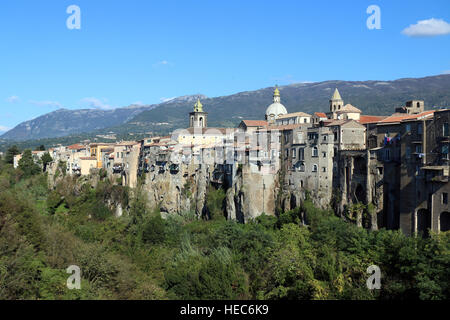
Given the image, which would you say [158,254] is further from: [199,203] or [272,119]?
[272,119]

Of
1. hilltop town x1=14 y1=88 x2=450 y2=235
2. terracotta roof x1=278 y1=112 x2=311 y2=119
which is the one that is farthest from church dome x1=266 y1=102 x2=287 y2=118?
terracotta roof x1=278 y1=112 x2=311 y2=119

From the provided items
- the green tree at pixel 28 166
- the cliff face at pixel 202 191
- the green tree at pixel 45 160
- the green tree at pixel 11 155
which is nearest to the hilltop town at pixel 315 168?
the cliff face at pixel 202 191

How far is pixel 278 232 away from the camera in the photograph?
48.8 metres

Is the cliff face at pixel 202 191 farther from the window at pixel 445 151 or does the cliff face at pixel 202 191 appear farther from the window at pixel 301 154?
the window at pixel 445 151

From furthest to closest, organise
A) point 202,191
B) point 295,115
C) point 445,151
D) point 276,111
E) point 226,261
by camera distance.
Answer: point 276,111, point 295,115, point 202,191, point 445,151, point 226,261

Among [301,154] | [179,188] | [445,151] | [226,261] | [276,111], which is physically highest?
[276,111]

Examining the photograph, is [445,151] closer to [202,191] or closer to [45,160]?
[202,191]

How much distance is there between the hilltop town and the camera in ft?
140

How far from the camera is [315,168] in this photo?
5459 cm

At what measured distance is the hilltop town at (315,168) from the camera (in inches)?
1682

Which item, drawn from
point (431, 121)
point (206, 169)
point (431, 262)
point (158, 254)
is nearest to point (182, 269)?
point (158, 254)

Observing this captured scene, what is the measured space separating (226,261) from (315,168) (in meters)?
18.7

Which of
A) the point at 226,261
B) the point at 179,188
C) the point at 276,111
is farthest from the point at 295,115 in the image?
the point at 226,261

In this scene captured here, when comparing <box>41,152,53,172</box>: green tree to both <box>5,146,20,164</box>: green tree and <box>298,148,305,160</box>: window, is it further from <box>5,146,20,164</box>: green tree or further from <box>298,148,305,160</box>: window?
<box>298,148,305,160</box>: window
